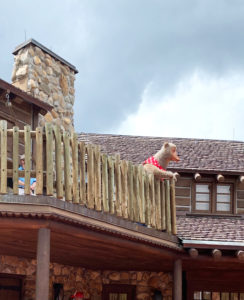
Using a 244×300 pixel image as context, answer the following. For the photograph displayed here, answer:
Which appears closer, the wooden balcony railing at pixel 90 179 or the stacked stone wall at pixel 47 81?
the wooden balcony railing at pixel 90 179

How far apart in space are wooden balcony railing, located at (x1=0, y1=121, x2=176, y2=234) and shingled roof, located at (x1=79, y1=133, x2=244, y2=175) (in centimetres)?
408

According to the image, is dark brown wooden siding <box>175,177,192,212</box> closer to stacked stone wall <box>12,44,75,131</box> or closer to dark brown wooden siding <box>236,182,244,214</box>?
dark brown wooden siding <box>236,182,244,214</box>

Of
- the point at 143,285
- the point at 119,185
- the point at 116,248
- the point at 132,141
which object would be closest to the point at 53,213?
the point at 119,185

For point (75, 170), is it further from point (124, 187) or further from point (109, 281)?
point (109, 281)

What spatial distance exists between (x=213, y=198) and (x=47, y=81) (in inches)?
233

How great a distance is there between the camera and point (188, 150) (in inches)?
752

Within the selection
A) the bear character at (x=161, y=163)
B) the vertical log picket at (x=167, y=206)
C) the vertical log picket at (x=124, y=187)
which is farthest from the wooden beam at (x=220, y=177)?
the vertical log picket at (x=124, y=187)

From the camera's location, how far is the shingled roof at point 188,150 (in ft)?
57.4

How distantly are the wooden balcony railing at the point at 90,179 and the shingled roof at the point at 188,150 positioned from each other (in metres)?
4.08

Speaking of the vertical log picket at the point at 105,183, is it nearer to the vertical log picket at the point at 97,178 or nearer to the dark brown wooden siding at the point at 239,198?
the vertical log picket at the point at 97,178

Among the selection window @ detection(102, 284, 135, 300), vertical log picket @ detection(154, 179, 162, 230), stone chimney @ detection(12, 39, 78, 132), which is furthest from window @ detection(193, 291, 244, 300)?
stone chimney @ detection(12, 39, 78, 132)

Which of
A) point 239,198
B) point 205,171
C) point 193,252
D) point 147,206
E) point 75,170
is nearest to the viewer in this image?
point 75,170

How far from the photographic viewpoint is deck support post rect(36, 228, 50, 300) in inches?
390

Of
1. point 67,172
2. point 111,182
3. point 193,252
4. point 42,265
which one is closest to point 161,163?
point 193,252
